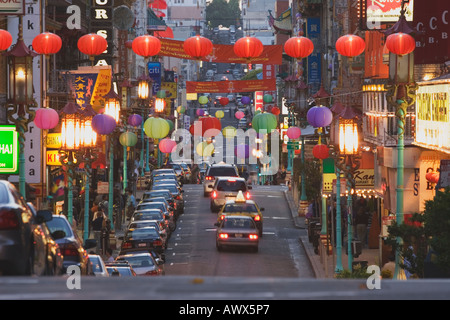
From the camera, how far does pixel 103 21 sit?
5784 cm

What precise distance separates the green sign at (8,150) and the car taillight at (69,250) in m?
13.5

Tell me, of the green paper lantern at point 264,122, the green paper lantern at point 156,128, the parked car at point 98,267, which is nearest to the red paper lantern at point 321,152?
the green paper lantern at point 156,128

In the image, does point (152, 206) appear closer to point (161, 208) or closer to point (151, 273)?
point (161, 208)

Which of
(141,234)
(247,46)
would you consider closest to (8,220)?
(247,46)

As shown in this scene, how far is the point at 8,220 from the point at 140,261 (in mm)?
16205

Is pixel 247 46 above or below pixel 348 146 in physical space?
above

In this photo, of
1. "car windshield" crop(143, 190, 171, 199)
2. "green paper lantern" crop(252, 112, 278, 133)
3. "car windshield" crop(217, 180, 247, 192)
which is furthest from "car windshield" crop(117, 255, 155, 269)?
"car windshield" crop(217, 180, 247, 192)

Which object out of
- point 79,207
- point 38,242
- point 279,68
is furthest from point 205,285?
point 279,68

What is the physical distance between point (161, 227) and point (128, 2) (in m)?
45.6

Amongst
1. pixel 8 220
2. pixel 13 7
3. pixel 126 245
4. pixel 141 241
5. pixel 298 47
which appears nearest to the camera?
pixel 8 220

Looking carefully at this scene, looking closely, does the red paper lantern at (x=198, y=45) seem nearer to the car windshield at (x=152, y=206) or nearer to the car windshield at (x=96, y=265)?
the car windshield at (x=96, y=265)

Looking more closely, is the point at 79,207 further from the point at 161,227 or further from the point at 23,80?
the point at 23,80

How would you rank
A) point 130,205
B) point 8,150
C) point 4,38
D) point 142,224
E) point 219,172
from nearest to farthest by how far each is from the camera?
point 4,38, point 8,150, point 142,224, point 130,205, point 219,172
